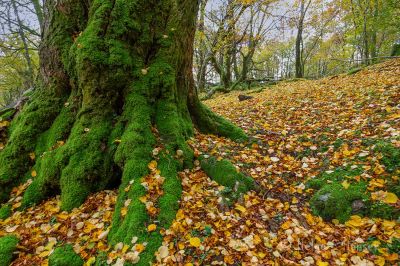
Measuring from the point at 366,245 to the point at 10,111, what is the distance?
5909 mm

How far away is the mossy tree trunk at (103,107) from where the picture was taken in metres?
3.50

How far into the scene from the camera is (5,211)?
11.1 ft

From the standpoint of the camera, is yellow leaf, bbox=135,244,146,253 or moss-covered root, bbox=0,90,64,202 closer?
yellow leaf, bbox=135,244,146,253

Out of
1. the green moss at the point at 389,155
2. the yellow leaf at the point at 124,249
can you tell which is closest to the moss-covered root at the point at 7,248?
the yellow leaf at the point at 124,249

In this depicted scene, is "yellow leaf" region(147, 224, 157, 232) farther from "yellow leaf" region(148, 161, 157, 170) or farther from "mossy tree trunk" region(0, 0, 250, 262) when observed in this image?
"yellow leaf" region(148, 161, 157, 170)

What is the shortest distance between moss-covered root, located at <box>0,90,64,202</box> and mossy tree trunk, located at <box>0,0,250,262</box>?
0.04 ft

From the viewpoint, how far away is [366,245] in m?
2.71

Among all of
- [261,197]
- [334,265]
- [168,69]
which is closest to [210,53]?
[168,69]

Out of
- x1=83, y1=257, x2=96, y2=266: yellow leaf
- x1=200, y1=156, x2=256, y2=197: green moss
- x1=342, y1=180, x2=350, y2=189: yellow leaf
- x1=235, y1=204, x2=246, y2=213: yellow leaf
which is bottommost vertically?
x1=83, y1=257, x2=96, y2=266: yellow leaf

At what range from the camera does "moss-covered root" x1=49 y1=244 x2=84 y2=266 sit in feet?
8.41

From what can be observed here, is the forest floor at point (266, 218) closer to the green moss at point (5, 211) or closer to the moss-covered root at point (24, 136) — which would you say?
the green moss at point (5, 211)

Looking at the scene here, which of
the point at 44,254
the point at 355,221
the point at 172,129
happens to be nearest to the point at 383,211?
the point at 355,221

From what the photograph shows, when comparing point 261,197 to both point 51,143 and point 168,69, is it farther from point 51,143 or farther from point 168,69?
point 51,143

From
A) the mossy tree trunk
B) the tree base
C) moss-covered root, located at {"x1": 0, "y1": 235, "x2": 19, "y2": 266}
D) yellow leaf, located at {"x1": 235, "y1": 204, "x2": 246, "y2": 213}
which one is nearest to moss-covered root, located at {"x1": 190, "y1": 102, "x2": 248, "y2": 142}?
the mossy tree trunk
